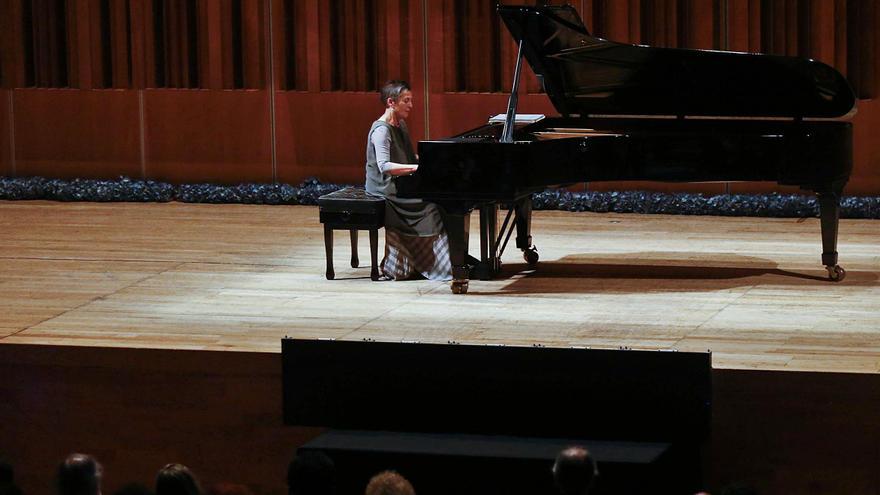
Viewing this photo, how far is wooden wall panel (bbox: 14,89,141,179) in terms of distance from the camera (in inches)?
388

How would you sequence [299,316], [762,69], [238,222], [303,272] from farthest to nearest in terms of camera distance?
1. [238,222]
2. [303,272]
3. [762,69]
4. [299,316]

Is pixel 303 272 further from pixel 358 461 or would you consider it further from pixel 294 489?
pixel 294 489

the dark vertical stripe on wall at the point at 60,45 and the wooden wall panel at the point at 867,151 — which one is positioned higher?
the dark vertical stripe on wall at the point at 60,45

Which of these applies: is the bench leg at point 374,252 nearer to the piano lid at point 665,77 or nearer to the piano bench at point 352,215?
the piano bench at point 352,215

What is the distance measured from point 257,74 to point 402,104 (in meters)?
3.13

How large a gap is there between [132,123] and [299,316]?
425 centimetres

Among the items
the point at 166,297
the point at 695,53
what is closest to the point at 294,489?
the point at 166,297

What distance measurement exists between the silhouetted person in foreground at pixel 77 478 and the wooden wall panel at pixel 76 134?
6.80 meters

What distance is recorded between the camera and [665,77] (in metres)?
6.57

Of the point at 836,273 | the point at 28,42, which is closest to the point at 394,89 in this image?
the point at 836,273

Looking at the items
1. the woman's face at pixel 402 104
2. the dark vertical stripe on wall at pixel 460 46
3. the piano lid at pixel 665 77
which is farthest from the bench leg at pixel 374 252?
the dark vertical stripe on wall at pixel 460 46

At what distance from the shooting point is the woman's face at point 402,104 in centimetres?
666

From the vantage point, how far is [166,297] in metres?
6.48

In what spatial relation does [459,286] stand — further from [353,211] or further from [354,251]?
[354,251]
